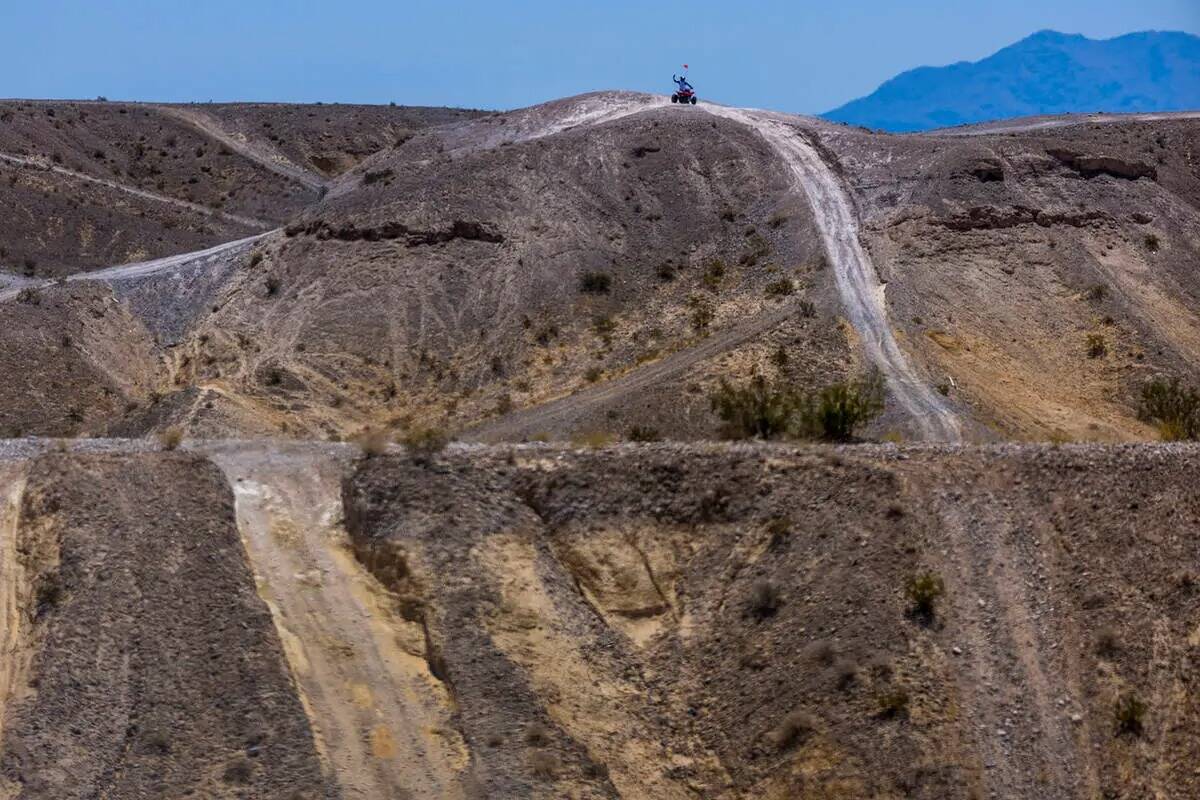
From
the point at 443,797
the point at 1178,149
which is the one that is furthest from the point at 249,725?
the point at 1178,149

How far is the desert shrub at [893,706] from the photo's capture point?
18016 millimetres

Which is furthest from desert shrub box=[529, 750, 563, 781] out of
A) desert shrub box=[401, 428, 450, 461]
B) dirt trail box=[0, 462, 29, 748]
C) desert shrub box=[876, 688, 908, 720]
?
dirt trail box=[0, 462, 29, 748]

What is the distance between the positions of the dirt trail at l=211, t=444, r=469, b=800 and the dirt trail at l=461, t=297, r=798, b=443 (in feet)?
37.7

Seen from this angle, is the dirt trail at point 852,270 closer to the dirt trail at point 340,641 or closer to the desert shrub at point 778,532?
the desert shrub at point 778,532

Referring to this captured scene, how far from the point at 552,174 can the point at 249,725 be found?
103 feet

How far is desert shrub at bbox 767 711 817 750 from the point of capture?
1808 cm

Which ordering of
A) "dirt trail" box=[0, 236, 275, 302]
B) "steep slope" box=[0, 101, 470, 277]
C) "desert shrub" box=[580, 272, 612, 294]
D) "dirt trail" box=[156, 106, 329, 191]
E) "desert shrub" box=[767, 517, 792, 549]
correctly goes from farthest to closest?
1. "dirt trail" box=[156, 106, 329, 191]
2. "steep slope" box=[0, 101, 470, 277]
3. "dirt trail" box=[0, 236, 275, 302]
4. "desert shrub" box=[580, 272, 612, 294]
5. "desert shrub" box=[767, 517, 792, 549]

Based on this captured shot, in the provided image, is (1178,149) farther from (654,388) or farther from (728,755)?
(728,755)

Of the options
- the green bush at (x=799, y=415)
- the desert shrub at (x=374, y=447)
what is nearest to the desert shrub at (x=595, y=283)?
the green bush at (x=799, y=415)

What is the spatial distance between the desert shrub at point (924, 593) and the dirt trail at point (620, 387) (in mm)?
14490

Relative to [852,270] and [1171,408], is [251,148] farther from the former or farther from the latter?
[1171,408]

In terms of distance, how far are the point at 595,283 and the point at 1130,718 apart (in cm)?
2554

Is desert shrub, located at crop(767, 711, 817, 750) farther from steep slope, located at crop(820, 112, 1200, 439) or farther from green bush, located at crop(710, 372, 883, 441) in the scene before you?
steep slope, located at crop(820, 112, 1200, 439)

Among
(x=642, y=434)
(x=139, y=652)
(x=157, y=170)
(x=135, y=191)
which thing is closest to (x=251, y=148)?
(x=157, y=170)
